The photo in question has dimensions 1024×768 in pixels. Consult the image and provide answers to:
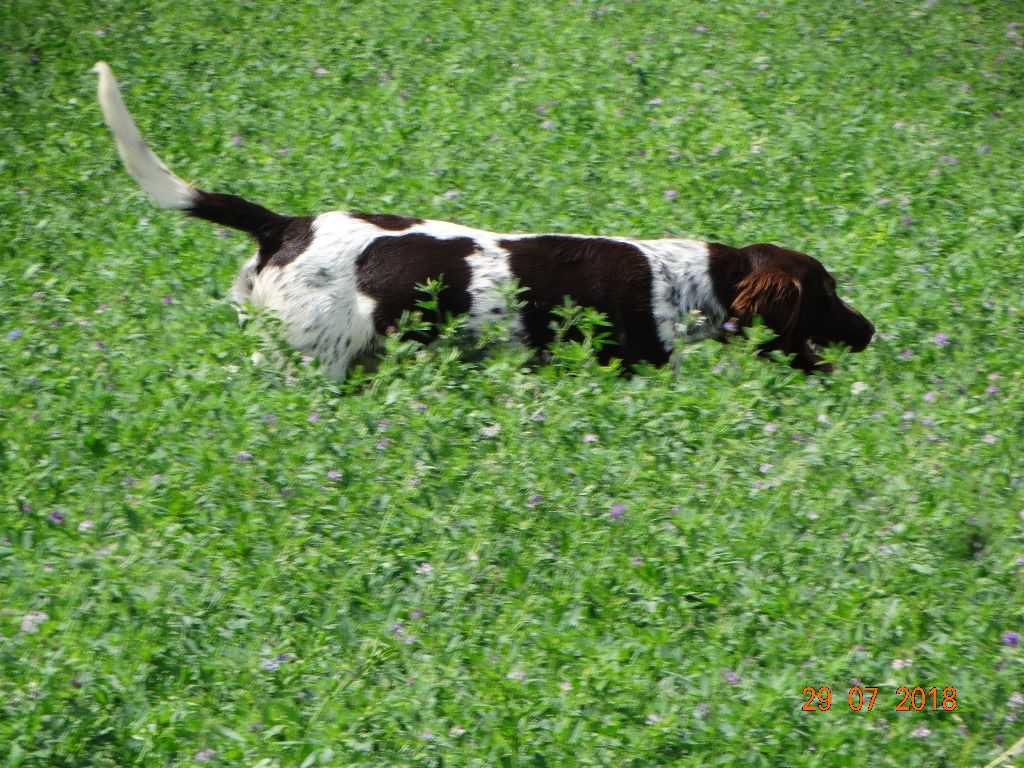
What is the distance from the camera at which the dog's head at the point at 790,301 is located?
19.0 feet

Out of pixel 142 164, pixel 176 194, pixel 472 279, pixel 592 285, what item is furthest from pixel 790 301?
pixel 142 164

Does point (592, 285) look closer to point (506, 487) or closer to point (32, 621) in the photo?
point (506, 487)

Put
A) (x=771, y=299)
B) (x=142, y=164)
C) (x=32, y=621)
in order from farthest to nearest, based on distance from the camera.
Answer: (x=771, y=299), (x=142, y=164), (x=32, y=621)

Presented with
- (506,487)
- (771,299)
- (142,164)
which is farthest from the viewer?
(771,299)

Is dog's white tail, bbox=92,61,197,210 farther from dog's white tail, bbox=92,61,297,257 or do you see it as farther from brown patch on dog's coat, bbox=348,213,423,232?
brown patch on dog's coat, bbox=348,213,423,232

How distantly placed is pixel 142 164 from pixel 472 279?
1.51 meters

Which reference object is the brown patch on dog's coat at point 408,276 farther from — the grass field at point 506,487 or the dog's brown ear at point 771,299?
the dog's brown ear at point 771,299

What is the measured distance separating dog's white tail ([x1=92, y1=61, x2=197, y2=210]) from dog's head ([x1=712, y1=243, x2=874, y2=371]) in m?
2.43

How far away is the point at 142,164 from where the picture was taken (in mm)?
5402

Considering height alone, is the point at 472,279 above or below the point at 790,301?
above

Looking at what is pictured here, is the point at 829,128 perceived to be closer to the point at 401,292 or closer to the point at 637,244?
the point at 637,244

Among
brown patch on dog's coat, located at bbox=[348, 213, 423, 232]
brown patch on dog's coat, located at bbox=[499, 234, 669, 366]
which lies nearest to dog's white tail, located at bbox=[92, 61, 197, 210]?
brown patch on dog's coat, located at bbox=[348, 213, 423, 232]

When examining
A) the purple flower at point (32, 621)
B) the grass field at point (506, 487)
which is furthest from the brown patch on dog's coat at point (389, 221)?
the purple flower at point (32, 621)

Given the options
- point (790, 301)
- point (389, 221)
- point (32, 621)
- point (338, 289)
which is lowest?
point (790, 301)
